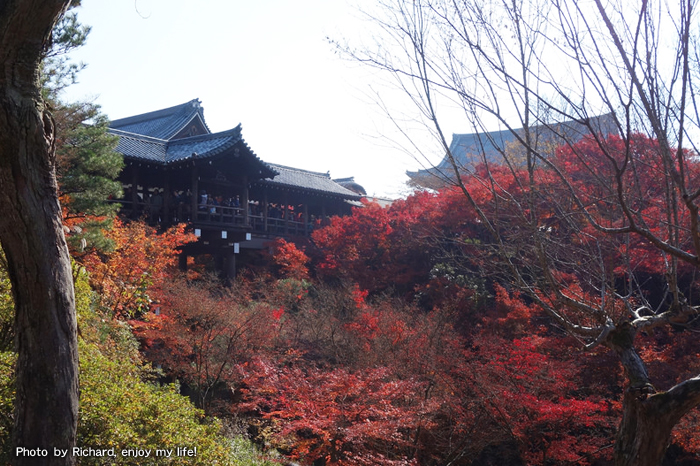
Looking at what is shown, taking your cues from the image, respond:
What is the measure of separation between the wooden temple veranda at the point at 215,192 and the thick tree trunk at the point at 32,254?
11.6 m

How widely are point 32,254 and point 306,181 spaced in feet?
67.8

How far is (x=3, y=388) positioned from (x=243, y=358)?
24.5 feet

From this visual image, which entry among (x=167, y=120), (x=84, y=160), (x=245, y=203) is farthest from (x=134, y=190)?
(x=167, y=120)

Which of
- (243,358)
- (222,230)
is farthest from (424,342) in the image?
(222,230)

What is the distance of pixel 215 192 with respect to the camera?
2044cm

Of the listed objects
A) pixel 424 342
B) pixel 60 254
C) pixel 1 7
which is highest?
pixel 1 7

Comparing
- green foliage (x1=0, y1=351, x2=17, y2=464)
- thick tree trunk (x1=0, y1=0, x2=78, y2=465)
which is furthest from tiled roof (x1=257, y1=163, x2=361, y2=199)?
thick tree trunk (x1=0, y1=0, x2=78, y2=465)

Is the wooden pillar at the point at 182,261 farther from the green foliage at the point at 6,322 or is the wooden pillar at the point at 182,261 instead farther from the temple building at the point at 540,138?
the green foliage at the point at 6,322

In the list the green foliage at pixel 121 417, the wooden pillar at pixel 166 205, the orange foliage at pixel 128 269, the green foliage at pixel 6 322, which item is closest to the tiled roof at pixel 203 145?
the wooden pillar at pixel 166 205

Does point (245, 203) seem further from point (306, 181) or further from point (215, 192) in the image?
point (306, 181)

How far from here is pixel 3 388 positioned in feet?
15.8

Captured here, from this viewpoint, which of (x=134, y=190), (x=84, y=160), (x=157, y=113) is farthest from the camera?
(x=157, y=113)

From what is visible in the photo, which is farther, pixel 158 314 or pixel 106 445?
pixel 158 314

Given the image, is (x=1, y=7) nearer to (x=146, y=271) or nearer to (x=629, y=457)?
(x=629, y=457)
